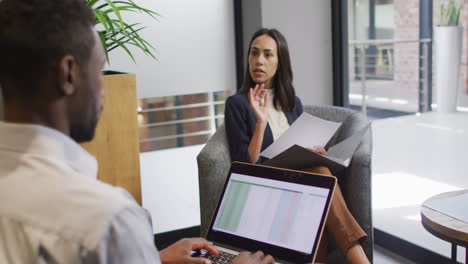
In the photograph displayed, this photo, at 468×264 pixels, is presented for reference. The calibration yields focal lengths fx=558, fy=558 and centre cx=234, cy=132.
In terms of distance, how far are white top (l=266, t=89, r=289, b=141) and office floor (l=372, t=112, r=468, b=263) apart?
88cm

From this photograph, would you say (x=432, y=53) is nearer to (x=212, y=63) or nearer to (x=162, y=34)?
(x=212, y=63)

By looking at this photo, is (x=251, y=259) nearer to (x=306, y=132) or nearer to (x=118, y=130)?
(x=306, y=132)

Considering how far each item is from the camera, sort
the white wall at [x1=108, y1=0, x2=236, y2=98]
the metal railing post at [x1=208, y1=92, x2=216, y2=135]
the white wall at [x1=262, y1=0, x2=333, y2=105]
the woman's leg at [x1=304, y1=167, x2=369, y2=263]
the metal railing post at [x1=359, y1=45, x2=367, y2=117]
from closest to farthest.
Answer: the woman's leg at [x1=304, y1=167, x2=369, y2=263], the white wall at [x1=108, y1=0, x2=236, y2=98], the white wall at [x1=262, y1=0, x2=333, y2=105], the metal railing post at [x1=208, y1=92, x2=216, y2=135], the metal railing post at [x1=359, y1=45, x2=367, y2=117]

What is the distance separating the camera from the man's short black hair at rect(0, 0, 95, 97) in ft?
2.22

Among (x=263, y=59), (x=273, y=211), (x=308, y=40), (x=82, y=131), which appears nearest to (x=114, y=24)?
(x=263, y=59)

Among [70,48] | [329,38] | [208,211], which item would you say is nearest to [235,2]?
[329,38]

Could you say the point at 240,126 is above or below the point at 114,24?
below

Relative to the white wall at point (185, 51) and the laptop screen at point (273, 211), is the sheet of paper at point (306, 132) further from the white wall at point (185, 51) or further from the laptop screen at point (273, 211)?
the white wall at point (185, 51)

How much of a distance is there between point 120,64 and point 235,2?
86cm

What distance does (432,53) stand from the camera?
9.70 feet

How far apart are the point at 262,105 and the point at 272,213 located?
1189mm

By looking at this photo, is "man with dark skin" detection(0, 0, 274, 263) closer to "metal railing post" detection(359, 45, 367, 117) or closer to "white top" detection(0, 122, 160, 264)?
"white top" detection(0, 122, 160, 264)

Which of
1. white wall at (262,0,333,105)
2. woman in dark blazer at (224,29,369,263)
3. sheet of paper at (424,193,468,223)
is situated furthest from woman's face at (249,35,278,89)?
sheet of paper at (424,193,468,223)

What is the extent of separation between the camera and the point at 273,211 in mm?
1477
